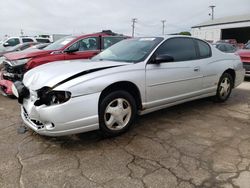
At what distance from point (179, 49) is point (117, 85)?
1628 mm

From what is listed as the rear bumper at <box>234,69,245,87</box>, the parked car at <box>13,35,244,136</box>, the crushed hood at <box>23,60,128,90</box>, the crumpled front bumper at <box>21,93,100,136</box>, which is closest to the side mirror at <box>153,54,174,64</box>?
the parked car at <box>13,35,244,136</box>

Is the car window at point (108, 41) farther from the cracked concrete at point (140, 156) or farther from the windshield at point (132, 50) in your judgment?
the cracked concrete at point (140, 156)

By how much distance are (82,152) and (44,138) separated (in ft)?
2.53

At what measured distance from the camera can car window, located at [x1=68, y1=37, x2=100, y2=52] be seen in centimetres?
699

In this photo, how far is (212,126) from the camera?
4.26 metres

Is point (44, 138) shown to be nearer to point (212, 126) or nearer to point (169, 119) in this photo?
point (169, 119)

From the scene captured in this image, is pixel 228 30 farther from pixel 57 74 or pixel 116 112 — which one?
pixel 57 74

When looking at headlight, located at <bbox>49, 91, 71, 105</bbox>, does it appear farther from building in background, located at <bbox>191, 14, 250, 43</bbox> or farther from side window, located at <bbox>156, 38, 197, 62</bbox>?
building in background, located at <bbox>191, 14, 250, 43</bbox>

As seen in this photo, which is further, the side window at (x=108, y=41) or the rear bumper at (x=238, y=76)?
the side window at (x=108, y=41)

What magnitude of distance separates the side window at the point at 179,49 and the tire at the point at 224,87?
1117mm

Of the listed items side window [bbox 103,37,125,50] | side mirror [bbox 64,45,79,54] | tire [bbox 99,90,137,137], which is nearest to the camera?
tire [bbox 99,90,137,137]

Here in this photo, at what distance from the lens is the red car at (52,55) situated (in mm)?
5938

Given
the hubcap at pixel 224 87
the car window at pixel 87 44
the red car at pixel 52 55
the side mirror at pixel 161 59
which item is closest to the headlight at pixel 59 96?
the side mirror at pixel 161 59

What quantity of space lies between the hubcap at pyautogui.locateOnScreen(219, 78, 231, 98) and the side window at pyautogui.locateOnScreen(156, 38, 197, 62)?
3.89ft
